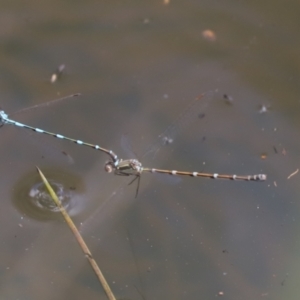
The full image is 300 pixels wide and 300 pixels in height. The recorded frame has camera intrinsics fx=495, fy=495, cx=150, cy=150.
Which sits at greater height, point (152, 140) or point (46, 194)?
point (152, 140)

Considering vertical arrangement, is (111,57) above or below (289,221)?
above

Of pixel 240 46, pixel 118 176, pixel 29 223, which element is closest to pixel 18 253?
pixel 29 223

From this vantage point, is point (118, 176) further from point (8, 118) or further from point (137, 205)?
point (8, 118)

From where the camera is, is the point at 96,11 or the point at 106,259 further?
the point at 96,11

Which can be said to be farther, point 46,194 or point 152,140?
point 152,140

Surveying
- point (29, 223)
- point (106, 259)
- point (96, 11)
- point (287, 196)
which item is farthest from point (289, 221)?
point (96, 11)

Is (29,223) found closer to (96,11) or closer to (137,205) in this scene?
(137,205)

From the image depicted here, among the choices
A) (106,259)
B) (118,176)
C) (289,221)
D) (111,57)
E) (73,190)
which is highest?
(111,57)
